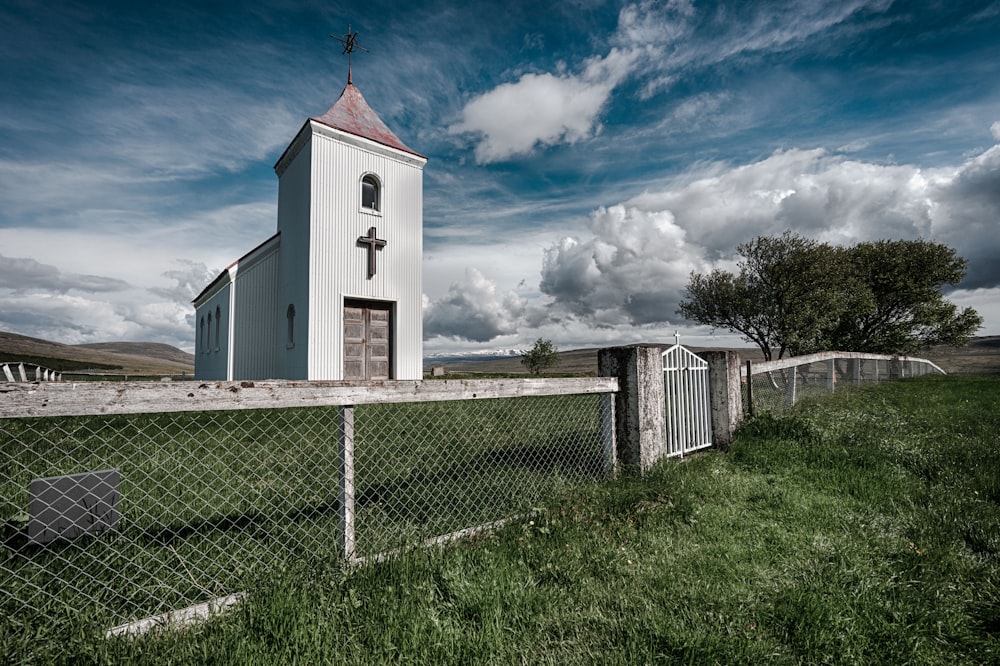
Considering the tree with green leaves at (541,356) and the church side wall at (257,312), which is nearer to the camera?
the church side wall at (257,312)

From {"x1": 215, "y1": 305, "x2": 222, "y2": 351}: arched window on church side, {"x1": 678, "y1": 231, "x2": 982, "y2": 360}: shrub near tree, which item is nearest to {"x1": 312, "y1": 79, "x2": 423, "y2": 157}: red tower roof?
{"x1": 215, "y1": 305, "x2": 222, "y2": 351}: arched window on church side

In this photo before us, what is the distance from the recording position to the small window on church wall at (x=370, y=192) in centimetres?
1494

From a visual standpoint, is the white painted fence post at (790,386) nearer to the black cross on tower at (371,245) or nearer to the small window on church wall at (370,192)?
the black cross on tower at (371,245)

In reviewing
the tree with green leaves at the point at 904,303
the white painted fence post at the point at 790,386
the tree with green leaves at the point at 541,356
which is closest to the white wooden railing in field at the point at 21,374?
→ the white painted fence post at the point at 790,386

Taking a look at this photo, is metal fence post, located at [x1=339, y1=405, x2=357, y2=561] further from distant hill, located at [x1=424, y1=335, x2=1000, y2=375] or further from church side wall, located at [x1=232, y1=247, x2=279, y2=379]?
church side wall, located at [x1=232, y1=247, x2=279, y2=379]

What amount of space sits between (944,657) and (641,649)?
59.5 inches

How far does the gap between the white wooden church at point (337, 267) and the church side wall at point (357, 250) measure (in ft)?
0.10

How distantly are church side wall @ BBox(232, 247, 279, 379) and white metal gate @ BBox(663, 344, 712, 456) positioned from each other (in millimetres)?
13560

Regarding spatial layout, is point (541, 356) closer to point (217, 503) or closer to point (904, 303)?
point (904, 303)

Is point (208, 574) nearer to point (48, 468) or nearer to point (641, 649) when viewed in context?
point (641, 649)

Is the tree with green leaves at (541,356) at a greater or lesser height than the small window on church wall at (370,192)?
lesser

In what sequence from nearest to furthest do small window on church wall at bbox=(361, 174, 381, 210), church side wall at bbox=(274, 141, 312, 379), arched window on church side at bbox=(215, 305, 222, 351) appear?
church side wall at bbox=(274, 141, 312, 379) → small window on church wall at bbox=(361, 174, 381, 210) → arched window on church side at bbox=(215, 305, 222, 351)

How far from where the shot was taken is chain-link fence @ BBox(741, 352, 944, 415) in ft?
24.7

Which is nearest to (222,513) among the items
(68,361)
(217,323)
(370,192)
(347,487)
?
(347,487)
